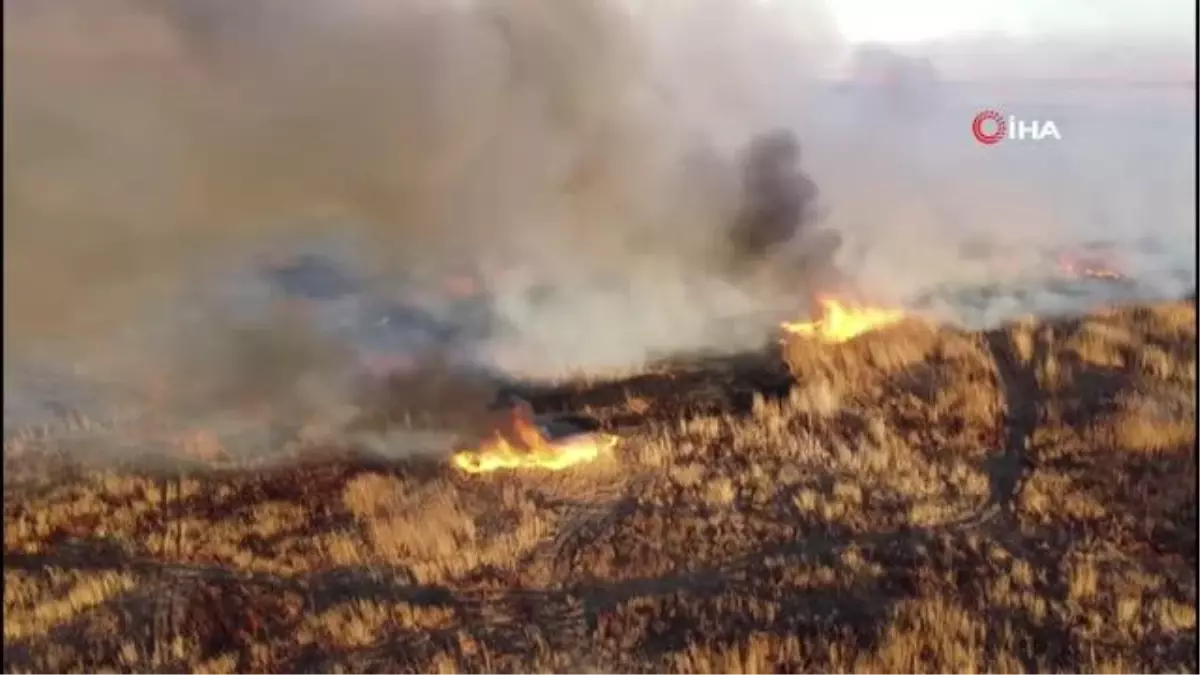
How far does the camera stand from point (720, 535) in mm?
1723

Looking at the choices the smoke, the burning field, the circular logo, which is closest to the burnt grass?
the burning field

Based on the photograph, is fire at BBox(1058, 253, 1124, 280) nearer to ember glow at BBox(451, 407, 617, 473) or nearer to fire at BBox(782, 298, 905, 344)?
fire at BBox(782, 298, 905, 344)

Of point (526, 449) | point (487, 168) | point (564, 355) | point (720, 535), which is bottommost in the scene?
point (720, 535)

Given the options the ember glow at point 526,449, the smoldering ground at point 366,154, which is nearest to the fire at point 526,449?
the ember glow at point 526,449

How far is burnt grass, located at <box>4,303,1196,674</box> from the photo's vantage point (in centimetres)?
168

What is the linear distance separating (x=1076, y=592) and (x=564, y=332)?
843 mm

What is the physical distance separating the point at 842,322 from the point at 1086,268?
0.38 metres

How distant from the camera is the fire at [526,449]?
174 cm

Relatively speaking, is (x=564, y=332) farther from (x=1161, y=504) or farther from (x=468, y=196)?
(x=1161, y=504)

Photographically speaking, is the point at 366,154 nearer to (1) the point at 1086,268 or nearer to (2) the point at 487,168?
(2) the point at 487,168

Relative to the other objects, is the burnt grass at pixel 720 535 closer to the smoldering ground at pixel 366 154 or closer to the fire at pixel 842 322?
the fire at pixel 842 322

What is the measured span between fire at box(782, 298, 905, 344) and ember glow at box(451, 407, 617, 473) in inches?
13.4

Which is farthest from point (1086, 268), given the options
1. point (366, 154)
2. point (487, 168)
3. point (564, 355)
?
point (366, 154)

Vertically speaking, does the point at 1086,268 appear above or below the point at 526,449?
above
